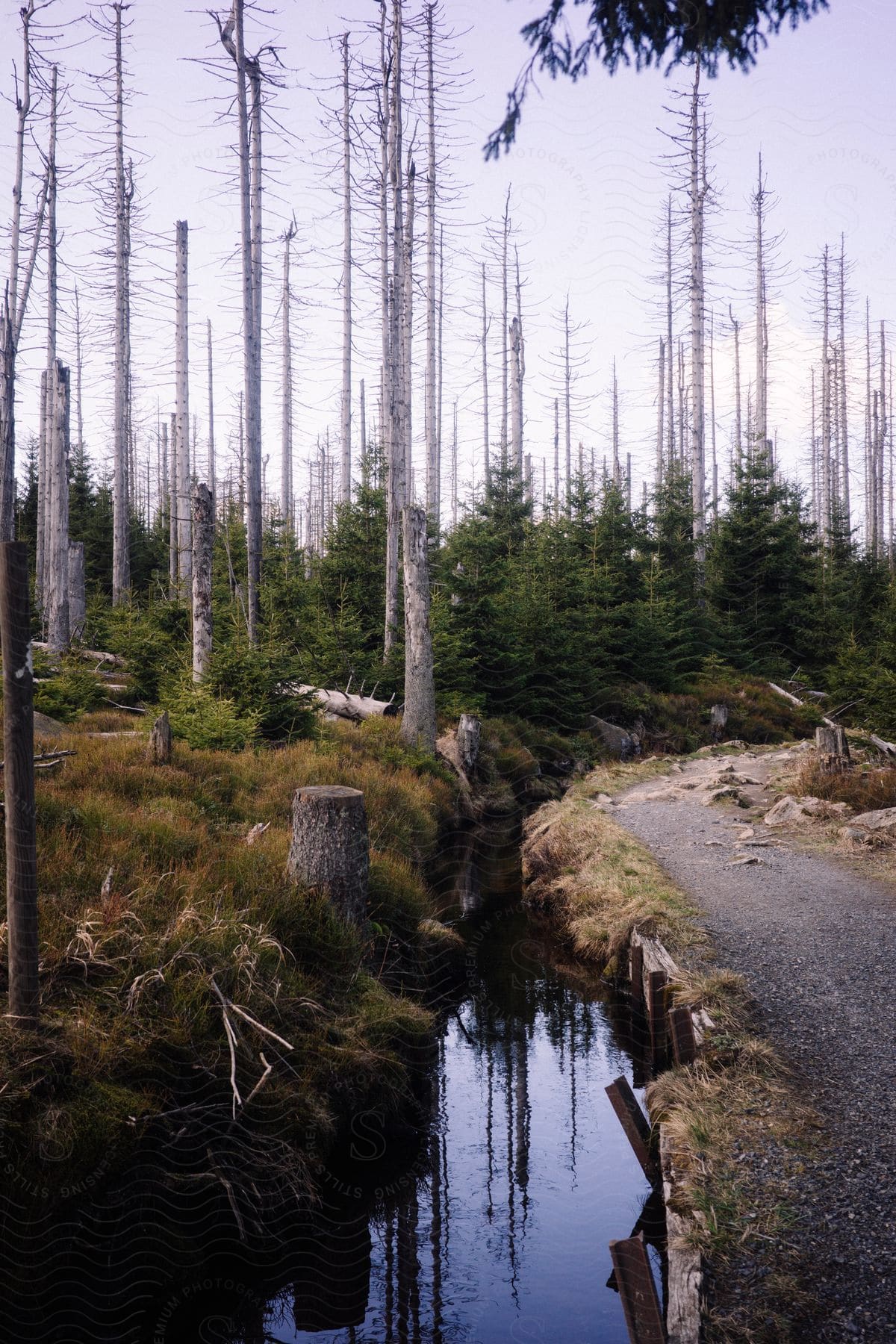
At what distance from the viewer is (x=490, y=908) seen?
9648 mm

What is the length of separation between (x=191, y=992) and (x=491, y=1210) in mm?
2117

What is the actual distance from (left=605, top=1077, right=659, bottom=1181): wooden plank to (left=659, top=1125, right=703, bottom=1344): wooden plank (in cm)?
112

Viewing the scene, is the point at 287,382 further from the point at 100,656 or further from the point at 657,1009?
the point at 657,1009

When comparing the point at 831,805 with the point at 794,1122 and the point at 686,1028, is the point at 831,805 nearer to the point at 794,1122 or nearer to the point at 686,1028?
the point at 686,1028

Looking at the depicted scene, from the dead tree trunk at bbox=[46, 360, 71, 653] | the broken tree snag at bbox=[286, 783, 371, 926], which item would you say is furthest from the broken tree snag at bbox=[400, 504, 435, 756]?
the dead tree trunk at bbox=[46, 360, 71, 653]

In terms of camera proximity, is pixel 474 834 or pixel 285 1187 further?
pixel 474 834

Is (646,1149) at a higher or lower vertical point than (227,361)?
lower

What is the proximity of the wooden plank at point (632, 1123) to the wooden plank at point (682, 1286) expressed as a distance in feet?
3.67

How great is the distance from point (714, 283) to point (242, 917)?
86.7ft

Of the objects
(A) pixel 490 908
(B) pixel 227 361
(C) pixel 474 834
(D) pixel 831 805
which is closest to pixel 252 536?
(C) pixel 474 834

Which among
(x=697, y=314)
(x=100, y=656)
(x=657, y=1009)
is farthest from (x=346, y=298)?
(x=657, y=1009)

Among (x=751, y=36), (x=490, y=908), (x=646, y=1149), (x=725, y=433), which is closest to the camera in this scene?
(x=751, y=36)

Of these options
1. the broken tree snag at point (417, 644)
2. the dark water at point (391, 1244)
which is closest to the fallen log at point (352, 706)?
the broken tree snag at point (417, 644)

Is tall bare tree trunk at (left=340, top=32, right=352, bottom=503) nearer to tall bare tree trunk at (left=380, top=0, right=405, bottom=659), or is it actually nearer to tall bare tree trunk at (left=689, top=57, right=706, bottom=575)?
tall bare tree trunk at (left=380, top=0, right=405, bottom=659)
